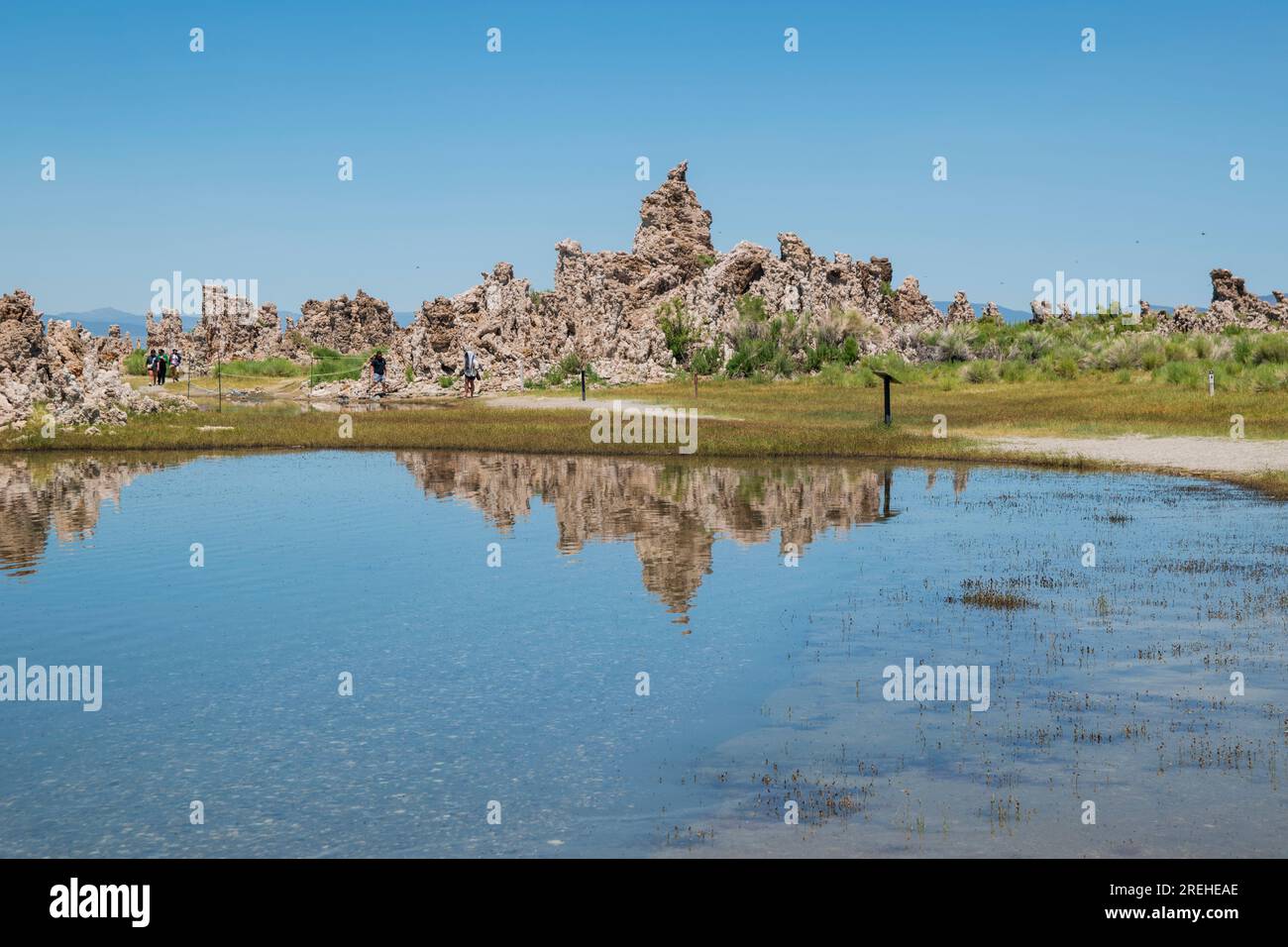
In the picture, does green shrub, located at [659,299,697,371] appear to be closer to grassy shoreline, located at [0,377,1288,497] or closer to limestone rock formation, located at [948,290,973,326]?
grassy shoreline, located at [0,377,1288,497]

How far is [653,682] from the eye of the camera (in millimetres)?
12820

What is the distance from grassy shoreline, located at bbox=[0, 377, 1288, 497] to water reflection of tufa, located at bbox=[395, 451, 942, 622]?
329 cm

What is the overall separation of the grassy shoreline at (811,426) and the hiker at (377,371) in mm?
17431

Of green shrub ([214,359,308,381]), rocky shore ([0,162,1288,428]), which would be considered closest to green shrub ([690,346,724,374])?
rocky shore ([0,162,1288,428])

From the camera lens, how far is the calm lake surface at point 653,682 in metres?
9.19

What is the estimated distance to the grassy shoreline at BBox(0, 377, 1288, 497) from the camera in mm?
36031

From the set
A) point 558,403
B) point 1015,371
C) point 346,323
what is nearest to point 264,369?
point 346,323

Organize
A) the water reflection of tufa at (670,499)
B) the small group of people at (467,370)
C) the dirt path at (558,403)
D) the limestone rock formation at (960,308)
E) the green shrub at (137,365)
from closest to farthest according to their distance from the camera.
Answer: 1. the water reflection of tufa at (670,499)
2. the dirt path at (558,403)
3. the small group of people at (467,370)
4. the green shrub at (137,365)
5. the limestone rock formation at (960,308)

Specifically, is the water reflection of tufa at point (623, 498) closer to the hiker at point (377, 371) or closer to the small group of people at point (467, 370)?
the small group of people at point (467, 370)

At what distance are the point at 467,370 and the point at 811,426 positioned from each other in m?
32.8
